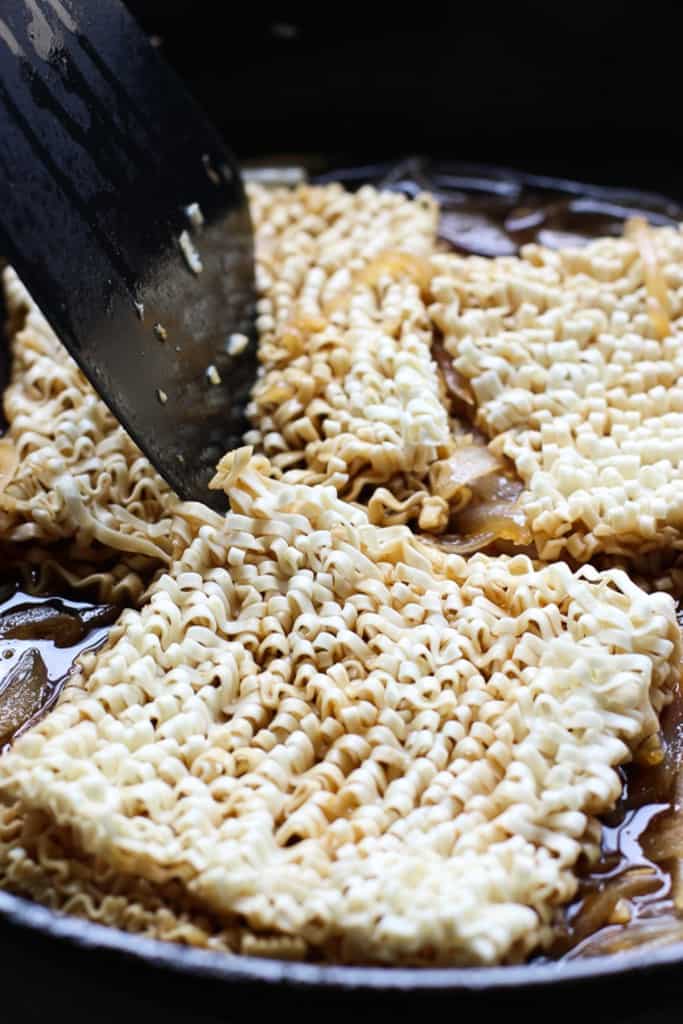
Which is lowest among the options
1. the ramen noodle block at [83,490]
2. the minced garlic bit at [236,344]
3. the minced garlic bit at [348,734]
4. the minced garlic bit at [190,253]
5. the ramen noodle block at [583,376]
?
the ramen noodle block at [583,376]

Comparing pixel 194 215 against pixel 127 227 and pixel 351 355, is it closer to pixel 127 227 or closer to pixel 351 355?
pixel 127 227

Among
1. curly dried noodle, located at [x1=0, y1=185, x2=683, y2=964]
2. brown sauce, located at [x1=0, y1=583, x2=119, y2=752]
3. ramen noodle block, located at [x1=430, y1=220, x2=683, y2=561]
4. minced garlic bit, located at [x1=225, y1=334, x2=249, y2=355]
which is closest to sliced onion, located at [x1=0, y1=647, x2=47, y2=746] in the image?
brown sauce, located at [x1=0, y1=583, x2=119, y2=752]

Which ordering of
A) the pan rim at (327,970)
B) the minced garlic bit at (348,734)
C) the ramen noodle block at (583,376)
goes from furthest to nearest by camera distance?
the ramen noodle block at (583,376) < the minced garlic bit at (348,734) < the pan rim at (327,970)

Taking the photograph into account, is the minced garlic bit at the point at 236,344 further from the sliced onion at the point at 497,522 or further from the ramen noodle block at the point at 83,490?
the sliced onion at the point at 497,522

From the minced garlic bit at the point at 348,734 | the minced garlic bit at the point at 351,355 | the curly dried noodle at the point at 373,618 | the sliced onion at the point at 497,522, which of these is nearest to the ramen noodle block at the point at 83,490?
the curly dried noodle at the point at 373,618

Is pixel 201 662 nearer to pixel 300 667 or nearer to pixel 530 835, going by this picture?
pixel 300 667

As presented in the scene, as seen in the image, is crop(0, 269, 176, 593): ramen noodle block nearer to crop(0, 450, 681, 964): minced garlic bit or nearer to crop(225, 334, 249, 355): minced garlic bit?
crop(0, 450, 681, 964): minced garlic bit

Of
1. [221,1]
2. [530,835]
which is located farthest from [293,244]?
[530,835]

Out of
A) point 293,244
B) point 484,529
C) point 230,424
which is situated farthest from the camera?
point 293,244
